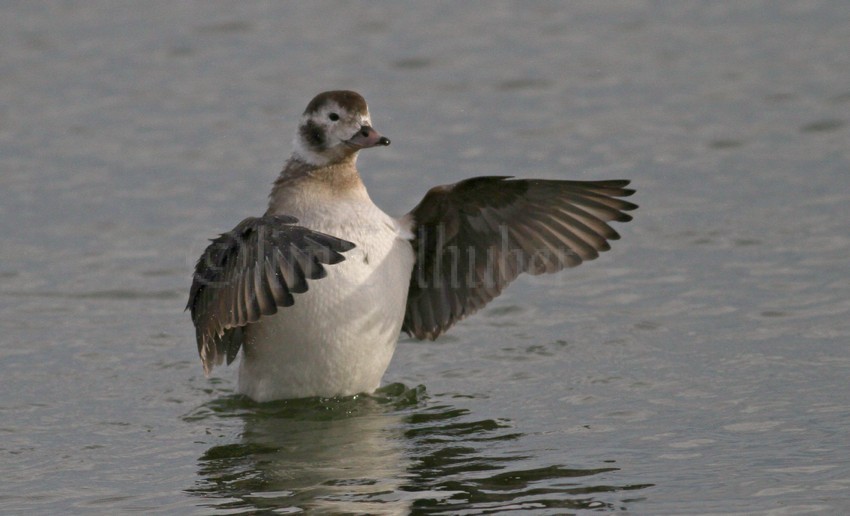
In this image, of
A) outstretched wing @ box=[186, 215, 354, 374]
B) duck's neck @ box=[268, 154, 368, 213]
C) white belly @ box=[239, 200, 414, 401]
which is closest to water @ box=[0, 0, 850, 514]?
white belly @ box=[239, 200, 414, 401]

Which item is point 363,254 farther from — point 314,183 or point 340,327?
point 314,183

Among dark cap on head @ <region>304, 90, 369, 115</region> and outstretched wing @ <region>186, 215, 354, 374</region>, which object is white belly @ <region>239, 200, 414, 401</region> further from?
dark cap on head @ <region>304, 90, 369, 115</region>

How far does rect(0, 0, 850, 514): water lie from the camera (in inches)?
319

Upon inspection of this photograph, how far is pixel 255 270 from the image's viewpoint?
26.4 feet

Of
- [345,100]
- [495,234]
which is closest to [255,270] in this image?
[345,100]

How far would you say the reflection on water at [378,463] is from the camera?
7.56 m

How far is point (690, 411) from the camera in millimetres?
8922

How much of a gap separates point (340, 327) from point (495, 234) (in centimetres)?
131

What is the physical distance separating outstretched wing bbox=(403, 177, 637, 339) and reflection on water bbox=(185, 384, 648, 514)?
0.71 metres

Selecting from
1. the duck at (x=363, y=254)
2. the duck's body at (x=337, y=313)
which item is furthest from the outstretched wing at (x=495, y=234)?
the duck's body at (x=337, y=313)

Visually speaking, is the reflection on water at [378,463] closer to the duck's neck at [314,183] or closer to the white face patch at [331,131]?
the duck's neck at [314,183]

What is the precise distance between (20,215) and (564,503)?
7.43 meters

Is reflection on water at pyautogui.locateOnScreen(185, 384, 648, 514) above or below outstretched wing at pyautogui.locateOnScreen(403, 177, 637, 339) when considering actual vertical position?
below

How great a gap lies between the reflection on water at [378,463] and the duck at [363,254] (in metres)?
0.22
